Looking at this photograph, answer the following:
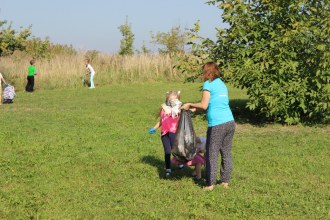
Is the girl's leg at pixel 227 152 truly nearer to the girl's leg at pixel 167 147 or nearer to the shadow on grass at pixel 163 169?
the shadow on grass at pixel 163 169

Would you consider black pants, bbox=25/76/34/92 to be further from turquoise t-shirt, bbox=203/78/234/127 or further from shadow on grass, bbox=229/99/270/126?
turquoise t-shirt, bbox=203/78/234/127

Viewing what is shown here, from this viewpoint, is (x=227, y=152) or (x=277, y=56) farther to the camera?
(x=277, y=56)

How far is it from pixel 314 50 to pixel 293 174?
509 centimetres

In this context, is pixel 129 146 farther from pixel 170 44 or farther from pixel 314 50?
pixel 170 44

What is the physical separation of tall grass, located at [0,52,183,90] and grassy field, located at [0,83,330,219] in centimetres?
1385

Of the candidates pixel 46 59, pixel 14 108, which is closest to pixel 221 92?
pixel 14 108

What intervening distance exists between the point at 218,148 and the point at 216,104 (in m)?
0.63

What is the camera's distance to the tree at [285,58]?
11867 millimetres

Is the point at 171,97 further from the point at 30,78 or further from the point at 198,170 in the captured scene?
the point at 30,78

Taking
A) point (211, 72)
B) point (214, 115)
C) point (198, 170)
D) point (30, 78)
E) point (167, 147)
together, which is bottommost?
point (198, 170)

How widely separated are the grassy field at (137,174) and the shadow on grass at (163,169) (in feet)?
0.06

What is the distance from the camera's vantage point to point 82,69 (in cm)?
2909

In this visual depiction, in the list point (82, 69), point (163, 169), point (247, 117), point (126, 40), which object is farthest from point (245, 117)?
point (126, 40)

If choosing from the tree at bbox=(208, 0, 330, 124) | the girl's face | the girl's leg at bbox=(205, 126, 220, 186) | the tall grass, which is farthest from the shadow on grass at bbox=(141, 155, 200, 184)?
the tall grass
